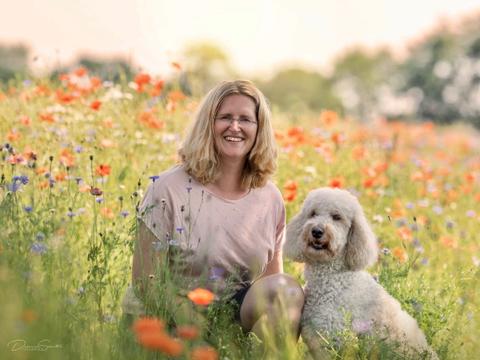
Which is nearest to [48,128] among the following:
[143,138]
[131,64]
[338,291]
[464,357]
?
[143,138]

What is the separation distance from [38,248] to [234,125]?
1367 millimetres

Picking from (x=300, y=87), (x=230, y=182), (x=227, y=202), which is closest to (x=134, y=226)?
(x=227, y=202)

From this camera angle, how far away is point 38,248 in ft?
9.69

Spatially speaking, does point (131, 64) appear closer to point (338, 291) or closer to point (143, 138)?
point (143, 138)

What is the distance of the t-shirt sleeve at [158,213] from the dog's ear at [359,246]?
93cm

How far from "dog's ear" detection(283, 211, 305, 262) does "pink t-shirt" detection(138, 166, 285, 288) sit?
0.17 m

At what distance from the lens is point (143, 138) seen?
634 centimetres

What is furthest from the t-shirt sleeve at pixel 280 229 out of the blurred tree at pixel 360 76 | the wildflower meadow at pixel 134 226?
the blurred tree at pixel 360 76

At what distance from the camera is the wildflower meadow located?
2.63 m

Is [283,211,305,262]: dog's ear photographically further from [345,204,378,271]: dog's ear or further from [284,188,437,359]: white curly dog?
[345,204,378,271]: dog's ear

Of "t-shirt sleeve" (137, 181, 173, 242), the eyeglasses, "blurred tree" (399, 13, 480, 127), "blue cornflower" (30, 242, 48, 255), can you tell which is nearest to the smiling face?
the eyeglasses

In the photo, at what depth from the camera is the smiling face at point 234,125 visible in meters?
3.94

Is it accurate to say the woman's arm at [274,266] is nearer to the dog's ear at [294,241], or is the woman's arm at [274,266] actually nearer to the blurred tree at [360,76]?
the dog's ear at [294,241]

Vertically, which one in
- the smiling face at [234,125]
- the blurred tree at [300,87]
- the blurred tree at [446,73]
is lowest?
the blurred tree at [300,87]
